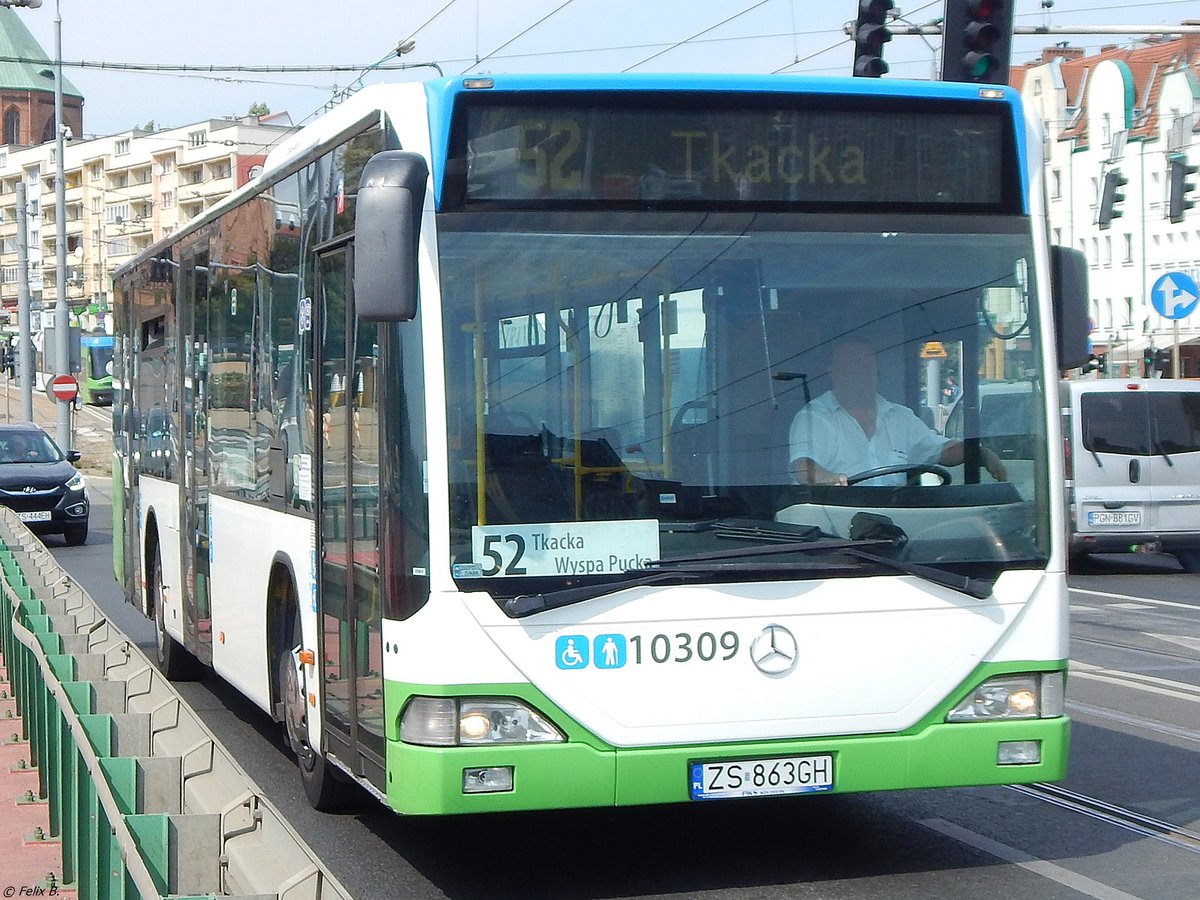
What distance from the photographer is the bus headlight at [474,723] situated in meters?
6.14

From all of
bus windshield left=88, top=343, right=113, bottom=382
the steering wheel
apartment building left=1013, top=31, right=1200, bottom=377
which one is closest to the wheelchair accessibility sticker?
the steering wheel

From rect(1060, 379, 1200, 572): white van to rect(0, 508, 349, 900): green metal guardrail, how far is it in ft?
47.6

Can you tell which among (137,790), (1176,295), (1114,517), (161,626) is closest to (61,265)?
(1176,295)

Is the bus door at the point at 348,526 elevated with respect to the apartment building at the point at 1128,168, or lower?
lower

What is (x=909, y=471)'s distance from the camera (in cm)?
659

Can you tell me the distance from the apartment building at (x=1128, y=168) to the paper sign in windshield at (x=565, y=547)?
186 feet

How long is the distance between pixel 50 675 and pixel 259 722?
3.28 m

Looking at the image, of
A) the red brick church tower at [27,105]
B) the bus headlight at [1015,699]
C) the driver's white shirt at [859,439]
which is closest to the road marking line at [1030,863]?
the bus headlight at [1015,699]

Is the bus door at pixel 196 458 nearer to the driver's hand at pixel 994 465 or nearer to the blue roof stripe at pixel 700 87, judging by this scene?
Result: the blue roof stripe at pixel 700 87

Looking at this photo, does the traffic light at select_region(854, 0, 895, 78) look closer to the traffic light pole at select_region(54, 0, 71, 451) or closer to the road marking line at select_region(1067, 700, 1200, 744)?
the road marking line at select_region(1067, 700, 1200, 744)

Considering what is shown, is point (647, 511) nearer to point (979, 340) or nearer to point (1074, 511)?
point (979, 340)

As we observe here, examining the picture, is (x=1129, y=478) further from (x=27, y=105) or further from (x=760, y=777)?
(x=27, y=105)

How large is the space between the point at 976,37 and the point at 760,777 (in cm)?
1070

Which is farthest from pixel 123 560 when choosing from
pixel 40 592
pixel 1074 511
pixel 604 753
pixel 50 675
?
pixel 1074 511
